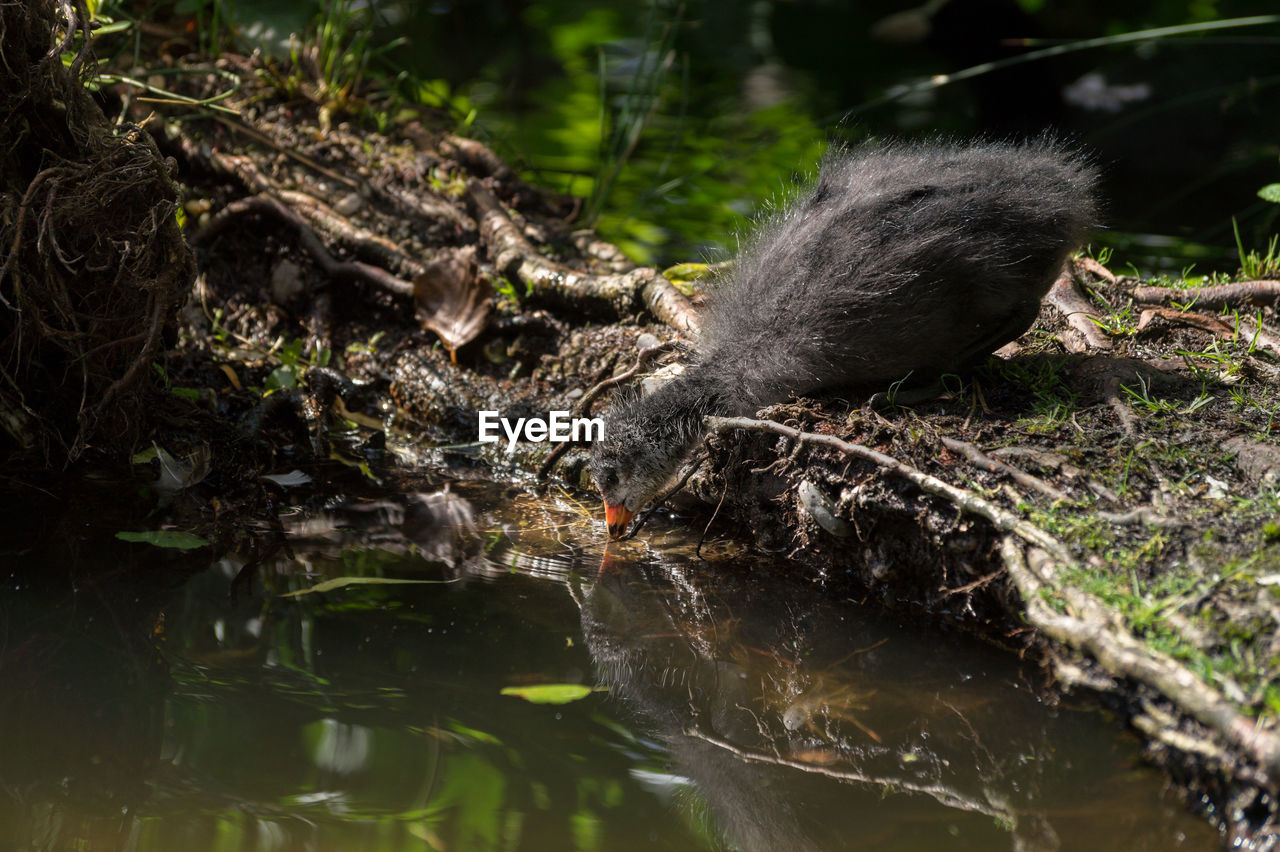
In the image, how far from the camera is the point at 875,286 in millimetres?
2965

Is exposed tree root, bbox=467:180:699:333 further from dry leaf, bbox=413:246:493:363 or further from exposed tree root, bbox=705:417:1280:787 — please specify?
exposed tree root, bbox=705:417:1280:787

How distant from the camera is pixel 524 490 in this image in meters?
3.82

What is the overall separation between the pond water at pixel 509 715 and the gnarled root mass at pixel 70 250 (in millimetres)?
472

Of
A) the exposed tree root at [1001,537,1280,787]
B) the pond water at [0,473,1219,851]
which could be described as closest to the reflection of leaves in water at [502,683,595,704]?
the pond water at [0,473,1219,851]

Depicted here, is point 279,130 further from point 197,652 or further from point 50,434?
point 197,652

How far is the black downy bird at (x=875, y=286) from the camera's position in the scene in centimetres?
297

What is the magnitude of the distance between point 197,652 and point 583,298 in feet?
7.66

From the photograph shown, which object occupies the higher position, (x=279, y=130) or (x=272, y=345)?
(x=279, y=130)

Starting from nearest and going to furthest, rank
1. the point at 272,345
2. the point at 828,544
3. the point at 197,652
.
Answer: the point at 197,652 < the point at 828,544 < the point at 272,345

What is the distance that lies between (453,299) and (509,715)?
7.92 feet

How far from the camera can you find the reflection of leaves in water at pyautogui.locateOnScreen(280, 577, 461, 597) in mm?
2852

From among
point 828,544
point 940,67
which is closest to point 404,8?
point 940,67

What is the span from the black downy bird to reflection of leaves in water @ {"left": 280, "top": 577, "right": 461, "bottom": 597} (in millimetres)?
715

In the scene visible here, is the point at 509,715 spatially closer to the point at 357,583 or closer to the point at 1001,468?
the point at 357,583
